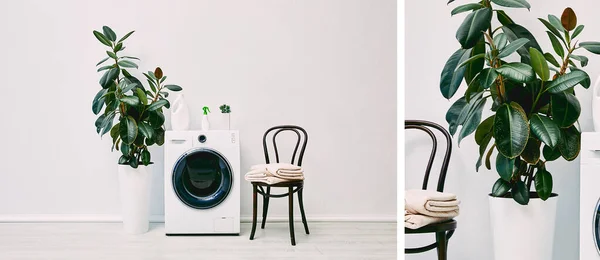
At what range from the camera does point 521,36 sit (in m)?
1.88

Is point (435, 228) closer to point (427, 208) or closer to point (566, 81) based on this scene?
point (427, 208)

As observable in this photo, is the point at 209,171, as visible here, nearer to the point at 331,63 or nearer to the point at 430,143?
the point at 331,63

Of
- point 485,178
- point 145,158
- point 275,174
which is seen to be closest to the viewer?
point 485,178

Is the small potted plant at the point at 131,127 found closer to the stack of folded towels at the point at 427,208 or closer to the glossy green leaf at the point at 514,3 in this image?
the stack of folded towels at the point at 427,208

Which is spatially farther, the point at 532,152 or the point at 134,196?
the point at 134,196

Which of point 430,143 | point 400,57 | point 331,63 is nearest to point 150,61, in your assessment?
point 331,63

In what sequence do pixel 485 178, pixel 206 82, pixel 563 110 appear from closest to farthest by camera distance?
1. pixel 563 110
2. pixel 485 178
3. pixel 206 82

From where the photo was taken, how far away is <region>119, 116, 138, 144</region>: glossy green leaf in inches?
126

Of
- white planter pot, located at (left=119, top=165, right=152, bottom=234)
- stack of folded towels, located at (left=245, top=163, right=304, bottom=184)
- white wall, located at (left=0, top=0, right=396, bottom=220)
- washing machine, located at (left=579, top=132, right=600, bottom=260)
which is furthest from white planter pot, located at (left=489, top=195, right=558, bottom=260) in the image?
white planter pot, located at (left=119, top=165, right=152, bottom=234)

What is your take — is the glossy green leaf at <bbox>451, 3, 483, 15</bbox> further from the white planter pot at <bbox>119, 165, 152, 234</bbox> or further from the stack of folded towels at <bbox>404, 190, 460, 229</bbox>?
the white planter pot at <bbox>119, 165, 152, 234</bbox>

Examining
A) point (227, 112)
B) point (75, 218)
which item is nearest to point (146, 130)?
point (227, 112)

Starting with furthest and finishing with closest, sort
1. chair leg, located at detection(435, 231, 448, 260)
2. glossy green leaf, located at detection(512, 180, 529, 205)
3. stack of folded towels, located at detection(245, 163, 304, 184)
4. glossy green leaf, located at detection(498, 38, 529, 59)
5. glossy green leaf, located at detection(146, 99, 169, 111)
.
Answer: glossy green leaf, located at detection(146, 99, 169, 111), stack of folded towels, located at detection(245, 163, 304, 184), glossy green leaf, located at detection(512, 180, 529, 205), chair leg, located at detection(435, 231, 448, 260), glossy green leaf, located at detection(498, 38, 529, 59)

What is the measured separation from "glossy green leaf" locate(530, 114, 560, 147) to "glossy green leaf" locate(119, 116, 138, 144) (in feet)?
7.59

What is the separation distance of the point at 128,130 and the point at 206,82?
0.80m
